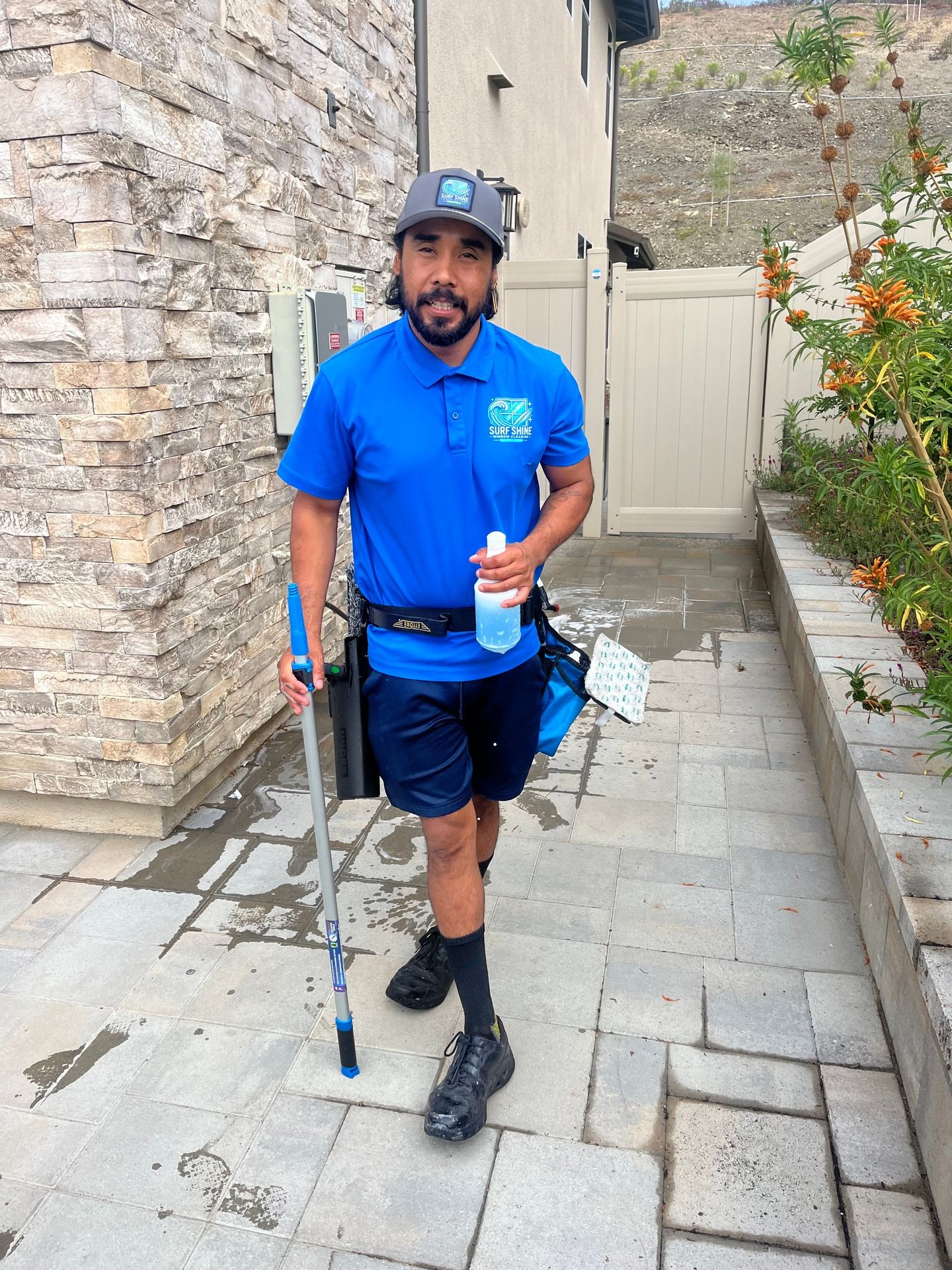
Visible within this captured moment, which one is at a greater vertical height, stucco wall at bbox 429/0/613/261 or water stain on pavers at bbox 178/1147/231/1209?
stucco wall at bbox 429/0/613/261

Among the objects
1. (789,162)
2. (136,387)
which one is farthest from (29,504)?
(789,162)

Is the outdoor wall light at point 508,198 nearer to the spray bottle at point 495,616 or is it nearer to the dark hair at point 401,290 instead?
the dark hair at point 401,290

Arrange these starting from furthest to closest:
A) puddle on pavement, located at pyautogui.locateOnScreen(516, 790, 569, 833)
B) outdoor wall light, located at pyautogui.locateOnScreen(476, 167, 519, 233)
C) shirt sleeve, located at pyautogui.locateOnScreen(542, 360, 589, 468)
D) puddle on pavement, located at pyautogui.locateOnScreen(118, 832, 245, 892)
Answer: outdoor wall light, located at pyautogui.locateOnScreen(476, 167, 519, 233) → puddle on pavement, located at pyautogui.locateOnScreen(516, 790, 569, 833) → puddle on pavement, located at pyautogui.locateOnScreen(118, 832, 245, 892) → shirt sleeve, located at pyautogui.locateOnScreen(542, 360, 589, 468)

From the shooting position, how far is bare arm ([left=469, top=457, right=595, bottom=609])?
1.91 meters

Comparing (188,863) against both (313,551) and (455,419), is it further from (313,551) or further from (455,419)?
(455,419)

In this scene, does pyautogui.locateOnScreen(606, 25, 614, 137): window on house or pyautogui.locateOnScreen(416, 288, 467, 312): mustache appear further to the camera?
pyautogui.locateOnScreen(606, 25, 614, 137): window on house

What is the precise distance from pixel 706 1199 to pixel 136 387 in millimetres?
2548

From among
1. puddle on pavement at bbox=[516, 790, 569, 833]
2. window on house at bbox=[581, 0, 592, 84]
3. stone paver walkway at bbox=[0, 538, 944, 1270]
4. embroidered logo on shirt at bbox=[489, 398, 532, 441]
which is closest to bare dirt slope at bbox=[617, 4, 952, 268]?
window on house at bbox=[581, 0, 592, 84]

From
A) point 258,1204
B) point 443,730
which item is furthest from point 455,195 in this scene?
point 258,1204

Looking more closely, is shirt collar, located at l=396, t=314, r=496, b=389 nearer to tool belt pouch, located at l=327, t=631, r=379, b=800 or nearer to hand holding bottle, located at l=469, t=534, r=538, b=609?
hand holding bottle, located at l=469, t=534, r=538, b=609

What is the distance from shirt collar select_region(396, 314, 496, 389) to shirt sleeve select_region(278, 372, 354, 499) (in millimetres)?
183

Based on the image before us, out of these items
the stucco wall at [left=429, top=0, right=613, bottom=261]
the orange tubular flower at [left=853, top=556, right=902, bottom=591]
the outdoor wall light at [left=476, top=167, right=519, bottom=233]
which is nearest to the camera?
the orange tubular flower at [left=853, top=556, right=902, bottom=591]

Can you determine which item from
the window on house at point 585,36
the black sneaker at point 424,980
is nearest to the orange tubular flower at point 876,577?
the black sneaker at point 424,980

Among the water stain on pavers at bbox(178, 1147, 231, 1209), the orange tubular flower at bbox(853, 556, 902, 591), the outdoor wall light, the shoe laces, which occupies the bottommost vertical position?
the water stain on pavers at bbox(178, 1147, 231, 1209)
